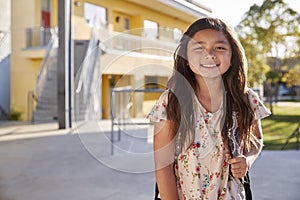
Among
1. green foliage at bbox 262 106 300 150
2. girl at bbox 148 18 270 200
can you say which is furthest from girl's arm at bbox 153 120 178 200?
green foliage at bbox 262 106 300 150

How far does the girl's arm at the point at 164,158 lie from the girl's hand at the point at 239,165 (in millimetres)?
185

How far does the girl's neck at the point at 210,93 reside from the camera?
4.54 ft

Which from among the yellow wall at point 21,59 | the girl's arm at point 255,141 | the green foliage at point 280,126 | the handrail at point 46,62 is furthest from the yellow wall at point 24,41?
the girl's arm at point 255,141

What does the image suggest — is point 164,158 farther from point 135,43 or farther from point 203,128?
point 135,43

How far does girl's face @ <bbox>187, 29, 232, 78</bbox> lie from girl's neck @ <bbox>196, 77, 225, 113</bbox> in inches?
1.3

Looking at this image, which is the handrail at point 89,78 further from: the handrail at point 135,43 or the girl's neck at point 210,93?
the girl's neck at point 210,93

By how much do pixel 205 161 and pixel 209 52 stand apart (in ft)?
1.07

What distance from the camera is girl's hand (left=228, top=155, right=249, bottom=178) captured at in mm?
1317

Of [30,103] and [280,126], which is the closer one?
[30,103]

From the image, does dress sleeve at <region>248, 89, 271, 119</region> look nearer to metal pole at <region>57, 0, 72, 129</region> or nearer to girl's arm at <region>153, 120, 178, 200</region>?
girl's arm at <region>153, 120, 178, 200</region>

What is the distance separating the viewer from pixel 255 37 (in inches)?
621

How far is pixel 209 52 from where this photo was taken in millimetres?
1342

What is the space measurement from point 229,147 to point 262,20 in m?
15.4

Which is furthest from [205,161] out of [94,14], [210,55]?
[94,14]
